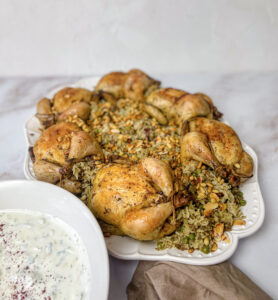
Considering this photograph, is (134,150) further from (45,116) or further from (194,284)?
(194,284)

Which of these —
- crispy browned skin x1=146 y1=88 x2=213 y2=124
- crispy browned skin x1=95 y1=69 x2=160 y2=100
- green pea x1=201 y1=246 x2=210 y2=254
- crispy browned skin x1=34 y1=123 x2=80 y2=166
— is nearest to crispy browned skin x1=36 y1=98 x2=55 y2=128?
crispy browned skin x1=34 y1=123 x2=80 y2=166

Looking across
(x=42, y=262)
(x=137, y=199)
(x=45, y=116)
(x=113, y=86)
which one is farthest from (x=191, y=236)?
(x=113, y=86)

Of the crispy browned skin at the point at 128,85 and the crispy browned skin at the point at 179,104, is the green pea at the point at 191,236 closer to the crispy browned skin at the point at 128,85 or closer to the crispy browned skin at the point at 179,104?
the crispy browned skin at the point at 179,104

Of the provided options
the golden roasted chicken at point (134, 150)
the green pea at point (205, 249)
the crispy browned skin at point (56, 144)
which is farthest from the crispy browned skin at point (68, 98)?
the green pea at point (205, 249)

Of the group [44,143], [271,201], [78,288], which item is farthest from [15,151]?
[271,201]

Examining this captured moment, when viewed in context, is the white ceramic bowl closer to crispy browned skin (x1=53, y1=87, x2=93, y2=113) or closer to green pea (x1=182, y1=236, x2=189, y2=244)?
green pea (x1=182, y1=236, x2=189, y2=244)

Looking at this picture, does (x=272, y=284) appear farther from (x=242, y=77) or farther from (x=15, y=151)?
(x=242, y=77)

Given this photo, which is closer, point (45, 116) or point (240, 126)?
point (45, 116)
